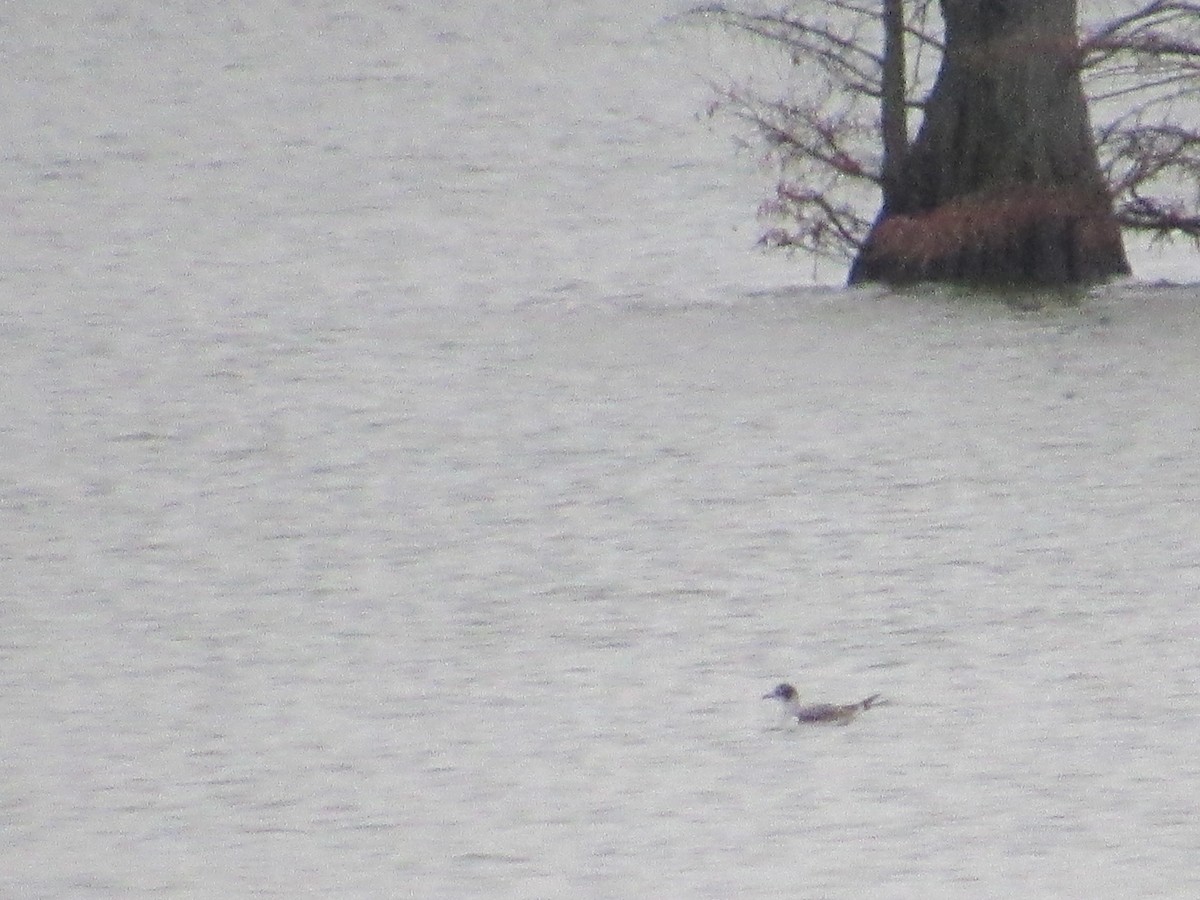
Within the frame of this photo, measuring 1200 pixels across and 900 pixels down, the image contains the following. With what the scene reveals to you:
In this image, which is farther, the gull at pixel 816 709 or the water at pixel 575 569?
the gull at pixel 816 709

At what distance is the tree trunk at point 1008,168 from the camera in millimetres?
24297

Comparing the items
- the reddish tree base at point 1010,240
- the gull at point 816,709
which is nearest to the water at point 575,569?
the gull at point 816,709

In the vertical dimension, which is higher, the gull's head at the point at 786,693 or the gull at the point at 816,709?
the gull's head at the point at 786,693

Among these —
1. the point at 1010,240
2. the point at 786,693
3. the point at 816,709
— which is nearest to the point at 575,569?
the point at 786,693

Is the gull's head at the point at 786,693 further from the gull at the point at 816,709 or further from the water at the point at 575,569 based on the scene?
the water at the point at 575,569

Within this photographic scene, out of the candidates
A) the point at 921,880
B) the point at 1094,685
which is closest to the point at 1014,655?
the point at 1094,685

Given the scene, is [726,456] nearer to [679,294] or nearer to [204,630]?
[204,630]

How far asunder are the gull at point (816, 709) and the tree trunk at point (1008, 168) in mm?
11715

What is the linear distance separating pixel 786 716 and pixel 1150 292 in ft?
39.7

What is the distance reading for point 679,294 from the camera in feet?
86.3

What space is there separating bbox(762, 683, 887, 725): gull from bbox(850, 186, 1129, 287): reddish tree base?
11.7 metres

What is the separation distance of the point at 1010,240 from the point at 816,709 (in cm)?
1245

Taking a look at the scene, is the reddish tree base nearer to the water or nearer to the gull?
the water

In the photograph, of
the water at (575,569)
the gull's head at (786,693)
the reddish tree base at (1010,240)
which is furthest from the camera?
the reddish tree base at (1010,240)
